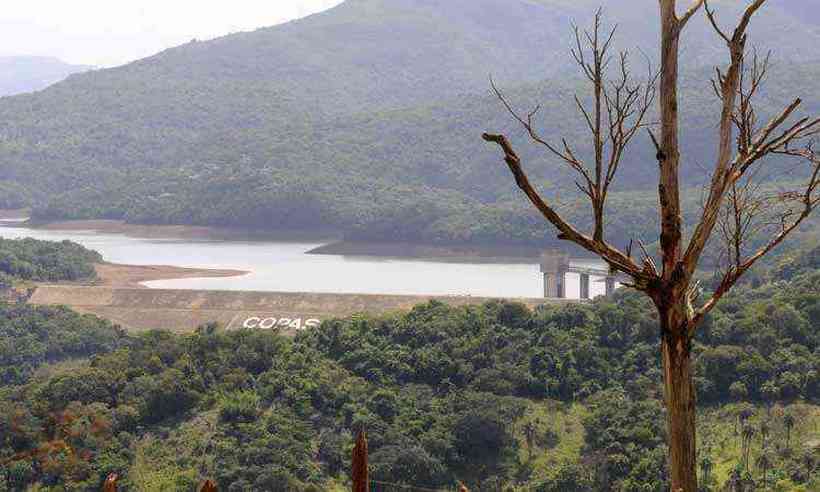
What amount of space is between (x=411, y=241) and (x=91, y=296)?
103ft

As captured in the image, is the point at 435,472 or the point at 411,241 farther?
the point at 411,241

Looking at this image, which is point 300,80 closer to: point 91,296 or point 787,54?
point 787,54

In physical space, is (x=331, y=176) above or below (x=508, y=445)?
above

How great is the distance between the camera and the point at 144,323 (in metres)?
63.6

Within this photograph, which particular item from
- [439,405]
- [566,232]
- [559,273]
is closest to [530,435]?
[439,405]

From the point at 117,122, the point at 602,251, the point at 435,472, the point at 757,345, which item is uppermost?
the point at 117,122

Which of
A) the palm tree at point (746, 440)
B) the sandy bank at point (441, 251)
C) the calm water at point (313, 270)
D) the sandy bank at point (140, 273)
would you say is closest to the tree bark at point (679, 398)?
the palm tree at point (746, 440)

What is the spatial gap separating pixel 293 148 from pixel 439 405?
99.9 meters

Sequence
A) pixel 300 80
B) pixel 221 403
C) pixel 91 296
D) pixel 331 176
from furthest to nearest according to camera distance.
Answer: pixel 300 80 < pixel 331 176 < pixel 91 296 < pixel 221 403

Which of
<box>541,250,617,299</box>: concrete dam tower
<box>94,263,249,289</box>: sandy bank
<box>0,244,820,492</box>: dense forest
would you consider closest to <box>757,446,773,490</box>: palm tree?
<box>0,244,820,492</box>: dense forest

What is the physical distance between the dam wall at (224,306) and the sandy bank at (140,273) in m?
6.94

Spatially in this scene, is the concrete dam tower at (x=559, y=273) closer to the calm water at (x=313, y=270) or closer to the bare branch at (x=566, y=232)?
the calm water at (x=313, y=270)

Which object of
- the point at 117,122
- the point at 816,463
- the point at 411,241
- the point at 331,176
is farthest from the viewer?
the point at 117,122

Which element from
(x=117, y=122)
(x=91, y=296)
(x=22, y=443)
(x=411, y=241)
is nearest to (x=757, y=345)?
(x=22, y=443)
